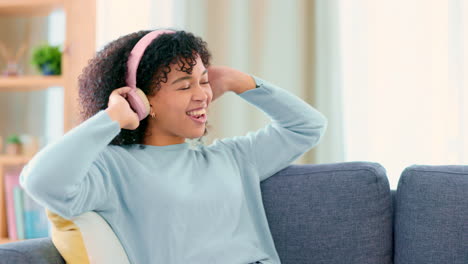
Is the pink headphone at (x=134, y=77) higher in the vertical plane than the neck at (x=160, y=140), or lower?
higher

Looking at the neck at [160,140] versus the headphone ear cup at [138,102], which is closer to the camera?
the headphone ear cup at [138,102]

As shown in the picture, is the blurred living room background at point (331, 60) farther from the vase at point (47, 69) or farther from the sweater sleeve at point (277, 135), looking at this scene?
the sweater sleeve at point (277, 135)

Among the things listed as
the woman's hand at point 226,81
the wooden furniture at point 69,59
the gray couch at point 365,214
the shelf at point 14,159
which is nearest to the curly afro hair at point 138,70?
the woman's hand at point 226,81

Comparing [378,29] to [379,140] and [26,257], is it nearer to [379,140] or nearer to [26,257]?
[379,140]

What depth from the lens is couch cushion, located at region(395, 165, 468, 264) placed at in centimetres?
151

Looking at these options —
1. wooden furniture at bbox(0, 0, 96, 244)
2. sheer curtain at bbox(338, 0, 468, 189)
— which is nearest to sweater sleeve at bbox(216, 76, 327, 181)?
sheer curtain at bbox(338, 0, 468, 189)

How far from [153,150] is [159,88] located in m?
0.16

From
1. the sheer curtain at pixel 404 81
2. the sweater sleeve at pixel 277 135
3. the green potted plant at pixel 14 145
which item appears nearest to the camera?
the sweater sleeve at pixel 277 135

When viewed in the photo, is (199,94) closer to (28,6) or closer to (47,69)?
(47,69)

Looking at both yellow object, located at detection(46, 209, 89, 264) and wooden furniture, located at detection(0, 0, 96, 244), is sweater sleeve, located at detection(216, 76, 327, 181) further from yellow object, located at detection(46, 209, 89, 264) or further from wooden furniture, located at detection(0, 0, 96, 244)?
wooden furniture, located at detection(0, 0, 96, 244)

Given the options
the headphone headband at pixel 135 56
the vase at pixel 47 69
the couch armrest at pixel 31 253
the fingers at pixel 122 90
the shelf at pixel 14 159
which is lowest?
the shelf at pixel 14 159

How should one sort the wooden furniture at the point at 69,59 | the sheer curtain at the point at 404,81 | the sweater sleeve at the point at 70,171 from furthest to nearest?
the wooden furniture at the point at 69,59, the sheer curtain at the point at 404,81, the sweater sleeve at the point at 70,171

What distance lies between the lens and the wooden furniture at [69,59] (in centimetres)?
265

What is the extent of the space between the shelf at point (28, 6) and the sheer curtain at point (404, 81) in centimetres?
129
